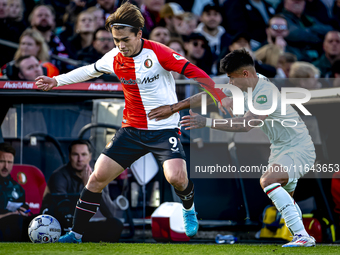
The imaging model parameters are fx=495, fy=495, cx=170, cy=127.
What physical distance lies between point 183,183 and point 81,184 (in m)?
1.83

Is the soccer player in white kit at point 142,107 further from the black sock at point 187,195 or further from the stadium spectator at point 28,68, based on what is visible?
the stadium spectator at point 28,68

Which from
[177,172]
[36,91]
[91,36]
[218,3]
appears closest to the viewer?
[177,172]

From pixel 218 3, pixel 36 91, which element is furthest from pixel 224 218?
pixel 218 3

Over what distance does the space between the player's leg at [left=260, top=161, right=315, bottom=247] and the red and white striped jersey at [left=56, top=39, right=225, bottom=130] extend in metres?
0.90

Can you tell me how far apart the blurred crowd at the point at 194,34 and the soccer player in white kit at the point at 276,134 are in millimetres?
2260

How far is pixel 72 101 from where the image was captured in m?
6.27

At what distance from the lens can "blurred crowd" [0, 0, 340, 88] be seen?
25.0 ft

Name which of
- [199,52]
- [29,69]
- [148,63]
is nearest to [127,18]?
[148,63]

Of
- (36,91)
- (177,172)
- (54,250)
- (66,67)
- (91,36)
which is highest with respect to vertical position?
(91,36)

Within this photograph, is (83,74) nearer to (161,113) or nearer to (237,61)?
(161,113)

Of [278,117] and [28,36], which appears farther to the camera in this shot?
[28,36]

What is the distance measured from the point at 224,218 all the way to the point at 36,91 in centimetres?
284

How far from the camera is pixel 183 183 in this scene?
477 cm

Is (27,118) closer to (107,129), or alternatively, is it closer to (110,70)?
(107,129)
